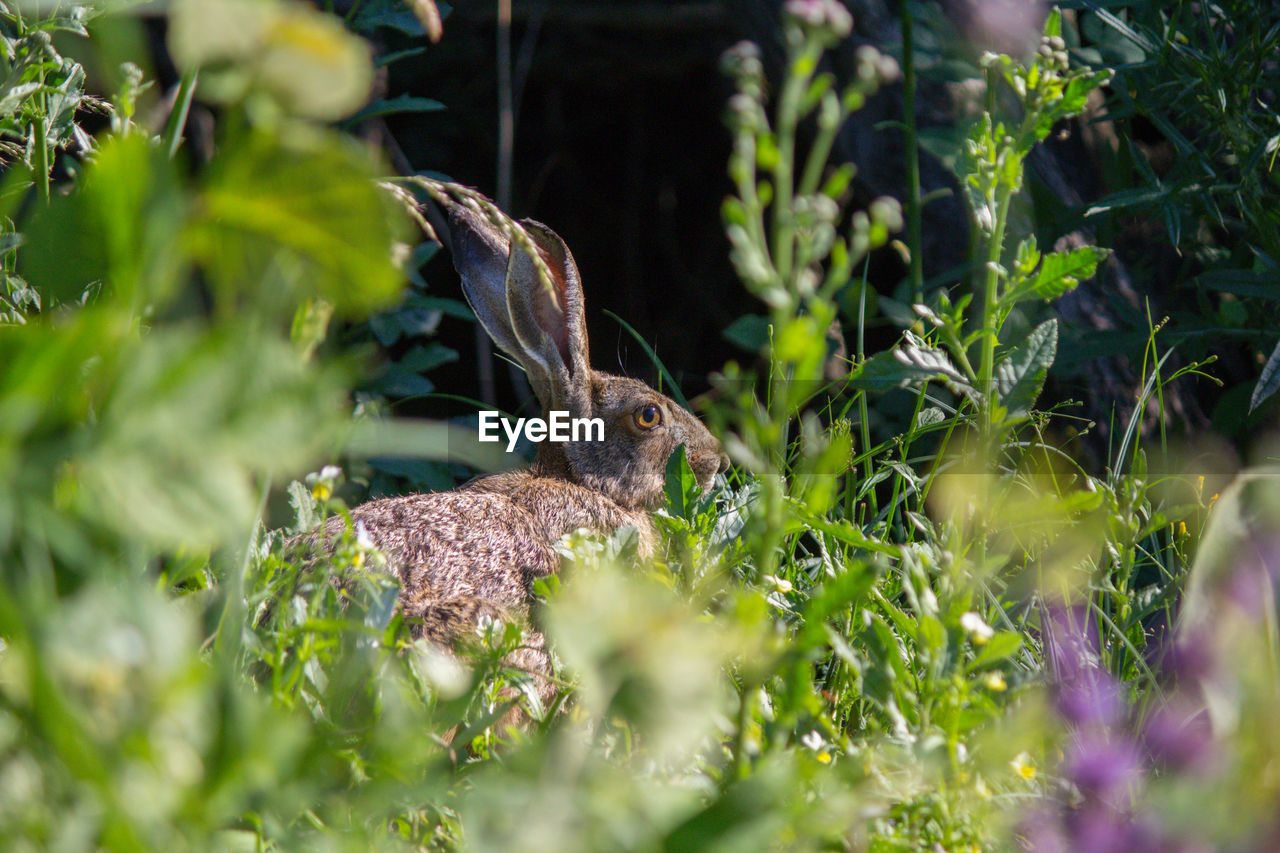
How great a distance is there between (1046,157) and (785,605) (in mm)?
2925

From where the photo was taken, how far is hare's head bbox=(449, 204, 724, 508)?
150 inches

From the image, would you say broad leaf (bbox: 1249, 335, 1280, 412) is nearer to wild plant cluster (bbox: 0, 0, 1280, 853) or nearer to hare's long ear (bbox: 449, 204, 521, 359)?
wild plant cluster (bbox: 0, 0, 1280, 853)

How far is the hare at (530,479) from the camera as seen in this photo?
2.79 m

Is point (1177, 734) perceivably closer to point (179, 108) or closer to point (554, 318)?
point (179, 108)

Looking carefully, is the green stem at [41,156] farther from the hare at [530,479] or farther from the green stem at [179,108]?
the hare at [530,479]

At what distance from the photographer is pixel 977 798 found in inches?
53.9

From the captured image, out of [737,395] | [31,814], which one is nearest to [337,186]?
[737,395]

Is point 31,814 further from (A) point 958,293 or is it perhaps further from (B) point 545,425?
(A) point 958,293

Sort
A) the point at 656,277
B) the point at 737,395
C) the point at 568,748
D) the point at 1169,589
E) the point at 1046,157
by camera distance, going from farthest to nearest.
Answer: the point at 656,277, the point at 1046,157, the point at 1169,589, the point at 737,395, the point at 568,748

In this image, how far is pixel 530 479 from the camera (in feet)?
12.9

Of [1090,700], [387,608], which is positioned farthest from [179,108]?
[1090,700]

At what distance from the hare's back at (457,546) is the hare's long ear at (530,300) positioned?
33.7 inches

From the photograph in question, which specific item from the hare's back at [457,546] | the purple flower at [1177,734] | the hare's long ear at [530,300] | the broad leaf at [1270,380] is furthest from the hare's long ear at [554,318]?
the purple flower at [1177,734]

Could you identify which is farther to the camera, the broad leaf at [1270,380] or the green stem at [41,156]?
the broad leaf at [1270,380]
